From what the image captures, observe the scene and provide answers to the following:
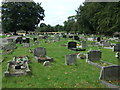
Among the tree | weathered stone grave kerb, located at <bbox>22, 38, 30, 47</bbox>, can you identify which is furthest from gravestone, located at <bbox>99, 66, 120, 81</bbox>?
the tree

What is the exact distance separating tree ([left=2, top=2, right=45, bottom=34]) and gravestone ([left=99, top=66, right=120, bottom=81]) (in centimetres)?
5347

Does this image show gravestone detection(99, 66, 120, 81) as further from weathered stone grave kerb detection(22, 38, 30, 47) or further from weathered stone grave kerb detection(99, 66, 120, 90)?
weathered stone grave kerb detection(22, 38, 30, 47)

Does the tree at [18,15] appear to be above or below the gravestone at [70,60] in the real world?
above

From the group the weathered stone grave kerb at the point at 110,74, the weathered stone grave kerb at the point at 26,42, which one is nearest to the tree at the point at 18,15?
the weathered stone grave kerb at the point at 26,42

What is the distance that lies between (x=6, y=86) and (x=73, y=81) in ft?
9.51

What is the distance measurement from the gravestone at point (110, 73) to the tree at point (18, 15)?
5347 cm

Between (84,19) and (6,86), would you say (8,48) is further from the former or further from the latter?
(84,19)

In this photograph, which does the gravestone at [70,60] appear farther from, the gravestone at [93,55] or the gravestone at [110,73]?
the gravestone at [110,73]

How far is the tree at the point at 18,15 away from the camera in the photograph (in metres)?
58.2

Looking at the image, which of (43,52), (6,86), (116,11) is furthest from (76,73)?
(116,11)

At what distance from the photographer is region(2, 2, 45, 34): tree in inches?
Answer: 2291

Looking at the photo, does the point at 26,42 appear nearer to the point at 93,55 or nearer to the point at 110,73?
the point at 93,55

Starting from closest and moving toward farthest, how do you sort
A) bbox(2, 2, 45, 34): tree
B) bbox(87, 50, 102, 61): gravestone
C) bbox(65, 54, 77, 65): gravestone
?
bbox(65, 54, 77, 65): gravestone → bbox(87, 50, 102, 61): gravestone → bbox(2, 2, 45, 34): tree

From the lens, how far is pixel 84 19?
45.9m
